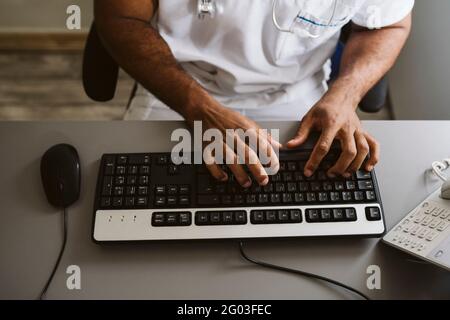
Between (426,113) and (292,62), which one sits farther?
(426,113)

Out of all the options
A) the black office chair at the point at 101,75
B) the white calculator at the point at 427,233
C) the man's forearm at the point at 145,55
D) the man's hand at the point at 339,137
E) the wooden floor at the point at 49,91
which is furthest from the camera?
the wooden floor at the point at 49,91

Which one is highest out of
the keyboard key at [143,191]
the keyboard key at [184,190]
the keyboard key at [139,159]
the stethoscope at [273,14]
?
the stethoscope at [273,14]

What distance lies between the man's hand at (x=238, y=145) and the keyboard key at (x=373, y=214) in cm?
15

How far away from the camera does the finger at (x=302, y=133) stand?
792 millimetres

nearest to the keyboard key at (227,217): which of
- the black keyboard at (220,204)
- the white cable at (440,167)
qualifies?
the black keyboard at (220,204)

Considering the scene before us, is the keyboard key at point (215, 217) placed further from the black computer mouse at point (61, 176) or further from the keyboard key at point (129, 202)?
the black computer mouse at point (61, 176)

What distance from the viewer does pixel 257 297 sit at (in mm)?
670

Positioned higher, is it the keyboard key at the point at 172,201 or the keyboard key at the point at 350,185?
the keyboard key at the point at 350,185

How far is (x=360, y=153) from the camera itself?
77 cm

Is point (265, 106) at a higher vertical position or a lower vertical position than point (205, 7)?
lower

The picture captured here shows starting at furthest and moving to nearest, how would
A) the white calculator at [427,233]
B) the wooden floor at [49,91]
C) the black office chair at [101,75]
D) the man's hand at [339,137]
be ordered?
the wooden floor at [49,91], the black office chair at [101,75], the man's hand at [339,137], the white calculator at [427,233]
